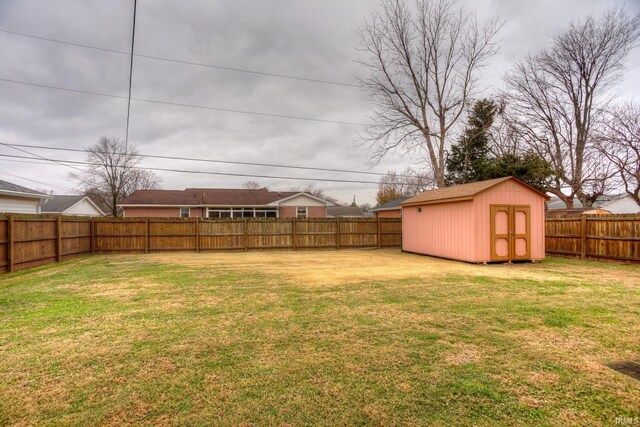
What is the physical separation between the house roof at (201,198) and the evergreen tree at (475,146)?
12144 millimetres

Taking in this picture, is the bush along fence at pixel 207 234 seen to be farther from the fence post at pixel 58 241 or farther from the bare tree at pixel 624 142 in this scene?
the bare tree at pixel 624 142

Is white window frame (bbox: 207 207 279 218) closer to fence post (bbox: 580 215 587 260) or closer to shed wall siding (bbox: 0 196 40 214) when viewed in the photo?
shed wall siding (bbox: 0 196 40 214)

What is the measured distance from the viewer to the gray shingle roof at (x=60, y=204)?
1028 inches

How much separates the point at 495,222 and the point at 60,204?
3239 centimetres

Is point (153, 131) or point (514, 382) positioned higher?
point (153, 131)

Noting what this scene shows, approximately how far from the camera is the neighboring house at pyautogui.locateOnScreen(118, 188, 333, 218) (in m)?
25.5

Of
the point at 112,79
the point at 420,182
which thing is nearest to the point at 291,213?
the point at 420,182

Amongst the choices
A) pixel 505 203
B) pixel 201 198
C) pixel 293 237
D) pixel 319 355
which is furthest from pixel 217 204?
pixel 319 355

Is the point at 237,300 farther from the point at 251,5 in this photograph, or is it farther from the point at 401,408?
the point at 251,5

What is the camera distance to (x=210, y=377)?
2764 mm

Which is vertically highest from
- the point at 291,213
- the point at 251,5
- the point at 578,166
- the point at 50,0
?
the point at 251,5

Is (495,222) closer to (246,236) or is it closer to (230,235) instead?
(246,236)

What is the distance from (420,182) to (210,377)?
1138 inches

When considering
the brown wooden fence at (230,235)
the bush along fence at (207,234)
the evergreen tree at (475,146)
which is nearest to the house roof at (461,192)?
the brown wooden fence at (230,235)
